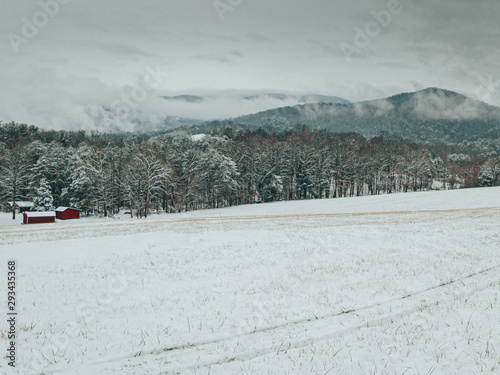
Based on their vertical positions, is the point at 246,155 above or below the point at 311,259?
above

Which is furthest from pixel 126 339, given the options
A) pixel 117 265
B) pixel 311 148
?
pixel 311 148

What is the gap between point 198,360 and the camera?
18.9 ft

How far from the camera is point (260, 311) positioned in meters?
7.84

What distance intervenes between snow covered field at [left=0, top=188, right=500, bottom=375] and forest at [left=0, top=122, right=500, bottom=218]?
146ft

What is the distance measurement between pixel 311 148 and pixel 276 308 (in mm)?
76364

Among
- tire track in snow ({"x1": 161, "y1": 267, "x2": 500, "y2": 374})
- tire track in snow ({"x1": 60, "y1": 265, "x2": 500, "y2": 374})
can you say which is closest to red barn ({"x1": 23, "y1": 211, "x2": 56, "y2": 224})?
tire track in snow ({"x1": 60, "y1": 265, "x2": 500, "y2": 374})

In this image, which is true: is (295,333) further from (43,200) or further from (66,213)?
(43,200)

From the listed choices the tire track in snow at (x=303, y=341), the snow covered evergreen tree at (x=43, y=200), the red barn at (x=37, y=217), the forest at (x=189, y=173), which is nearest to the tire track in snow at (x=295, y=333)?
the tire track in snow at (x=303, y=341)

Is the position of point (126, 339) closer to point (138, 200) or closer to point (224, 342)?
point (224, 342)

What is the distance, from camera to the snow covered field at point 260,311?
573 cm

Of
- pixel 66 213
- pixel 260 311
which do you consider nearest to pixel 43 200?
pixel 66 213

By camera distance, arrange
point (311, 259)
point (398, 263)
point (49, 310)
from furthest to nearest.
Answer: point (311, 259), point (398, 263), point (49, 310)

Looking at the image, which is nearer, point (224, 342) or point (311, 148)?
point (224, 342)

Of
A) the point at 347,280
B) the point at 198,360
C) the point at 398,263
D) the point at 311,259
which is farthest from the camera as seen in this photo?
the point at 311,259
